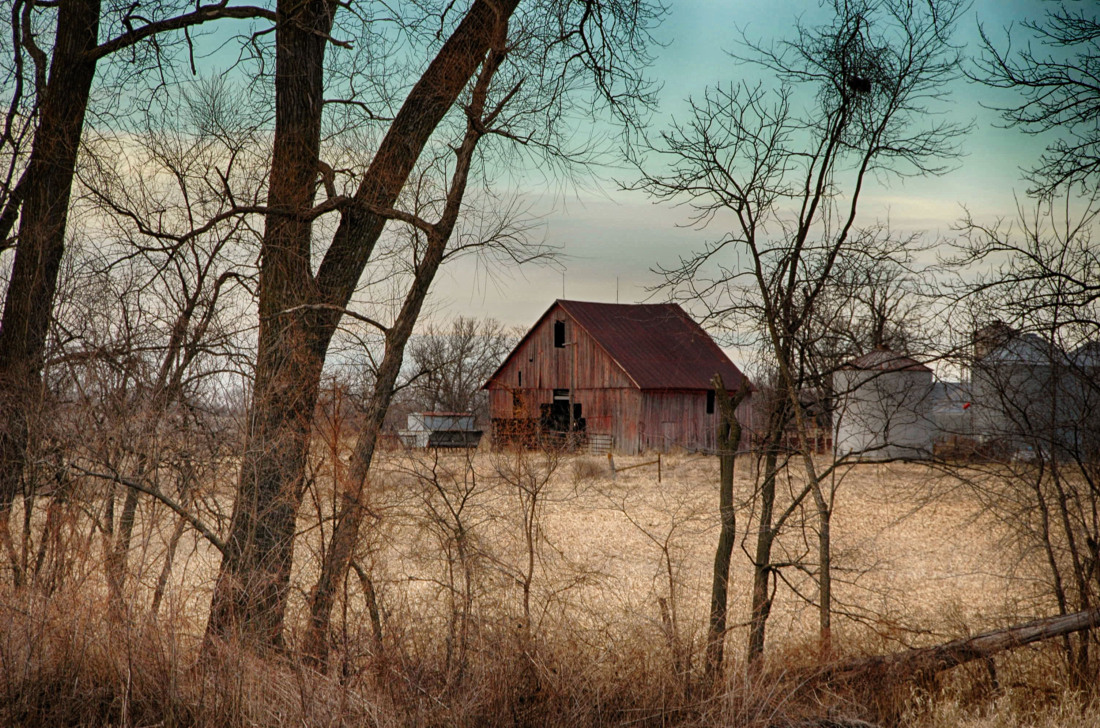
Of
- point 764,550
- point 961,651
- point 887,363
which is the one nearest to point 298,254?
point 764,550

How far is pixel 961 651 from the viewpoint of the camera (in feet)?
22.0

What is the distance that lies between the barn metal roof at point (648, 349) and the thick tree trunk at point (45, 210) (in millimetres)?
22195

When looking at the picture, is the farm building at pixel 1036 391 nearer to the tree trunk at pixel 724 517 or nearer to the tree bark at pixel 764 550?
the tree bark at pixel 764 550

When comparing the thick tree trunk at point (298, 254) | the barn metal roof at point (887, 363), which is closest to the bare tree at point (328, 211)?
the thick tree trunk at point (298, 254)

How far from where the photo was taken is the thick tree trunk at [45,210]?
7.92m

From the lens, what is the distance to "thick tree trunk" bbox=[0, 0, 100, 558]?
7.92 m

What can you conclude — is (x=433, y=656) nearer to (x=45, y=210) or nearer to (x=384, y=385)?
(x=384, y=385)

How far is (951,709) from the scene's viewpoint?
6.21m

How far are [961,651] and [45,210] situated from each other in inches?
356

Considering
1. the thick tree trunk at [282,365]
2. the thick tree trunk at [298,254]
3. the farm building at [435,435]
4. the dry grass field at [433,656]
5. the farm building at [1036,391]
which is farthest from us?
the farm building at [1036,391]

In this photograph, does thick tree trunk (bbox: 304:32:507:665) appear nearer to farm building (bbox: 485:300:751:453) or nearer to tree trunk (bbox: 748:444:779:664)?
tree trunk (bbox: 748:444:779:664)

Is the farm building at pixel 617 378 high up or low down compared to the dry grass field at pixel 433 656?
up

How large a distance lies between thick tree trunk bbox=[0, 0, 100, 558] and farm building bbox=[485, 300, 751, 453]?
20486mm

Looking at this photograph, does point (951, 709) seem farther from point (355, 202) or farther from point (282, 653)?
point (355, 202)
